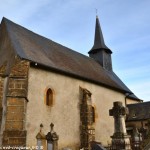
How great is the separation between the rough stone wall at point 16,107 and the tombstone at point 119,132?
15.3 ft

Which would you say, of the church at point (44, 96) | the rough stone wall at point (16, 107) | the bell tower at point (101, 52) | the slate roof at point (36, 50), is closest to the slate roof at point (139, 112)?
the church at point (44, 96)

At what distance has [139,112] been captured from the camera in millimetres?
21781

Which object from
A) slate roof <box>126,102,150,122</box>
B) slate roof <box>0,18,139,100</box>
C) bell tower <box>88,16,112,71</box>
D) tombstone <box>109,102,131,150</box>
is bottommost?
tombstone <box>109,102,131,150</box>

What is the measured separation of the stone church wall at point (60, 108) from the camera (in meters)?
12.9

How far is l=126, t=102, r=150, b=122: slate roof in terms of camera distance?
822 inches

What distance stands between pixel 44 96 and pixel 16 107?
105 inches

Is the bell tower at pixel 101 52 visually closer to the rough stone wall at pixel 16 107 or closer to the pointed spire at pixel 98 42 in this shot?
the pointed spire at pixel 98 42

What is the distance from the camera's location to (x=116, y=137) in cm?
775

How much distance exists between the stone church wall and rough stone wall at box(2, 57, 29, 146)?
3.97 feet

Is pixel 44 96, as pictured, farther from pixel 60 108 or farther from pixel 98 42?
pixel 98 42

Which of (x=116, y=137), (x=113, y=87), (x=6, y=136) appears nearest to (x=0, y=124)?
(x=6, y=136)

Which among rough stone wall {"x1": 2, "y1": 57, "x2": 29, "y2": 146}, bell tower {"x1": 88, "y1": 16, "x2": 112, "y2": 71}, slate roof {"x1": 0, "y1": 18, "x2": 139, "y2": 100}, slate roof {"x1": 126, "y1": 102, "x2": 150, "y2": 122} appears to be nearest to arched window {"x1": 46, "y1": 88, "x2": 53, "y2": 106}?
slate roof {"x1": 0, "y1": 18, "x2": 139, "y2": 100}

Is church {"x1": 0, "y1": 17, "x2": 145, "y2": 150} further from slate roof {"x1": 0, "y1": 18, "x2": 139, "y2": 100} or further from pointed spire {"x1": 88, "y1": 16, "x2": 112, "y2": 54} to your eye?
pointed spire {"x1": 88, "y1": 16, "x2": 112, "y2": 54}

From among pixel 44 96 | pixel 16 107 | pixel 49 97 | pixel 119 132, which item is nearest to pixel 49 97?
pixel 49 97
